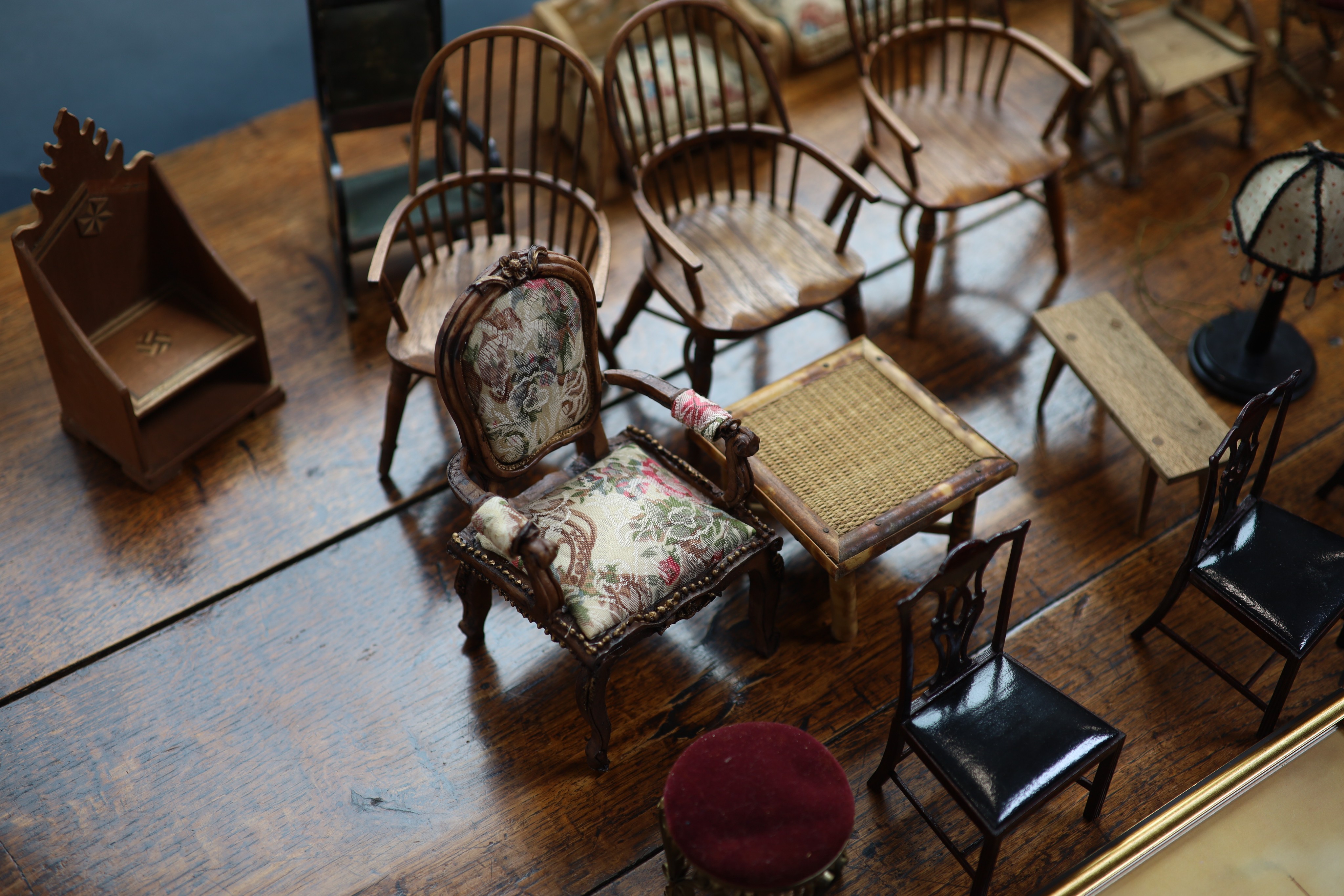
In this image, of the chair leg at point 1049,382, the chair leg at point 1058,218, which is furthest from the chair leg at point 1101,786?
the chair leg at point 1058,218

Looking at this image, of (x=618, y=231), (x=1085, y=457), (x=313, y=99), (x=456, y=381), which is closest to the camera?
(x=456, y=381)

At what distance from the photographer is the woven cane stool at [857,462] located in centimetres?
278

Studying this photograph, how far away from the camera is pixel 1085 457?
3477 millimetres

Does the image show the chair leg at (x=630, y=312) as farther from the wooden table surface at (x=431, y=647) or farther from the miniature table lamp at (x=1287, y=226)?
the miniature table lamp at (x=1287, y=226)

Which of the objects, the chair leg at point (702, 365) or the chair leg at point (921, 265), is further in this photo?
the chair leg at point (921, 265)

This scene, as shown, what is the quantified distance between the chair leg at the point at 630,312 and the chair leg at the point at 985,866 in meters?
1.84

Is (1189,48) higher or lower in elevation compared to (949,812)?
higher

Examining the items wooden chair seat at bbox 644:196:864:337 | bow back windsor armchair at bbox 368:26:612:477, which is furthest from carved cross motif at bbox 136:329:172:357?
wooden chair seat at bbox 644:196:864:337

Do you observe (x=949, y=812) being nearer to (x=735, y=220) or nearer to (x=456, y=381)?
(x=456, y=381)

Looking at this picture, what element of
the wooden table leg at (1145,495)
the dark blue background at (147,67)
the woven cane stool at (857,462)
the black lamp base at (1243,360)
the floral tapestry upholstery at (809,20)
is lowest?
the wooden table leg at (1145,495)

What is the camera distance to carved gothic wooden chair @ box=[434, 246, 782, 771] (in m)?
2.50

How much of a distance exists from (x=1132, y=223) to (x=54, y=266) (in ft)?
12.2

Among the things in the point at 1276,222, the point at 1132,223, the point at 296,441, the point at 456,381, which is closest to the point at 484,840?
the point at 456,381

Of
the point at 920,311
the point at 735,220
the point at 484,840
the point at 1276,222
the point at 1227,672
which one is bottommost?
the point at 484,840
